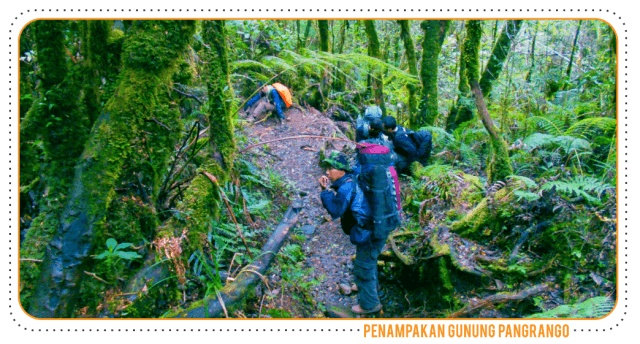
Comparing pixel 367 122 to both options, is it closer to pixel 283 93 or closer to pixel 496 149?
pixel 496 149

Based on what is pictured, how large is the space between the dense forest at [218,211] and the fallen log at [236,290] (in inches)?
0.6

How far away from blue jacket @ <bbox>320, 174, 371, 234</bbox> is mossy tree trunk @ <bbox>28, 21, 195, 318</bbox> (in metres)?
1.96

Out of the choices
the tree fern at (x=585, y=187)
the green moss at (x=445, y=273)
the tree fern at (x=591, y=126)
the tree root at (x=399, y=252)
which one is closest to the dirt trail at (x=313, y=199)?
the tree root at (x=399, y=252)

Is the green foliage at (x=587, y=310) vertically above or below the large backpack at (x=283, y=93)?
below

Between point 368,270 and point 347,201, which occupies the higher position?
point 347,201

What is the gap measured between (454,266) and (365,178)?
1.73 metres

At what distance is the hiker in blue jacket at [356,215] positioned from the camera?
3.86 m

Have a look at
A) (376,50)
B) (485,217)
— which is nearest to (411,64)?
(376,50)

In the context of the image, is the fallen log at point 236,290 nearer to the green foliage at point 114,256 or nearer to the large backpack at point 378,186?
the green foliage at point 114,256

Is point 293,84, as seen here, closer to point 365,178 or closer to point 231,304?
point 365,178

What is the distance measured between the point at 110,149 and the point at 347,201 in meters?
2.46

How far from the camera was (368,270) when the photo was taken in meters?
4.25

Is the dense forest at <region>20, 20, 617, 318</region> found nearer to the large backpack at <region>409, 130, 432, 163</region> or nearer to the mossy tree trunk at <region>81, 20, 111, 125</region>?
the mossy tree trunk at <region>81, 20, 111, 125</region>

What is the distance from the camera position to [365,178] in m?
3.91
